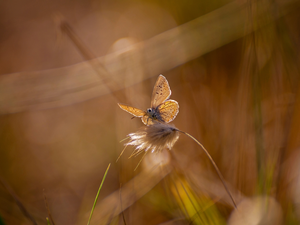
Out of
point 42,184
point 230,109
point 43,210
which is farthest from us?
point 42,184

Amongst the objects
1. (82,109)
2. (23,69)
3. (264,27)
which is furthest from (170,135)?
(23,69)

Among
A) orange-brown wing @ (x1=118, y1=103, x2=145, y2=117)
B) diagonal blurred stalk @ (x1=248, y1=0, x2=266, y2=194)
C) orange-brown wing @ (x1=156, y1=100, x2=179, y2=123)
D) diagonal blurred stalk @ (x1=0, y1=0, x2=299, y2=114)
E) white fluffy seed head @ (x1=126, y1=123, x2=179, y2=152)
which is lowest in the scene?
diagonal blurred stalk @ (x1=248, y1=0, x2=266, y2=194)

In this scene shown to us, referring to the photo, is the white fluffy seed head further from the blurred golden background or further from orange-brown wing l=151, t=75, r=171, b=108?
orange-brown wing l=151, t=75, r=171, b=108

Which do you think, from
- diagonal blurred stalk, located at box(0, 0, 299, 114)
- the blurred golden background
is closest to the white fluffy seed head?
the blurred golden background

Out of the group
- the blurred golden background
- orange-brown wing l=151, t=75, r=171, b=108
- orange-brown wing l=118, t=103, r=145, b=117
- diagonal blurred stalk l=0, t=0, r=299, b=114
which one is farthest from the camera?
diagonal blurred stalk l=0, t=0, r=299, b=114

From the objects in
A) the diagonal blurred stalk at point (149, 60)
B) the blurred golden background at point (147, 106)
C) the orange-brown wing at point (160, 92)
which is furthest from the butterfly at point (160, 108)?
the diagonal blurred stalk at point (149, 60)

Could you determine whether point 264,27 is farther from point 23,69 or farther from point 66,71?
point 23,69

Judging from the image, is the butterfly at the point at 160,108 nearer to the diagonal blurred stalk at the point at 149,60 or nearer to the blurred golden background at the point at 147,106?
the blurred golden background at the point at 147,106

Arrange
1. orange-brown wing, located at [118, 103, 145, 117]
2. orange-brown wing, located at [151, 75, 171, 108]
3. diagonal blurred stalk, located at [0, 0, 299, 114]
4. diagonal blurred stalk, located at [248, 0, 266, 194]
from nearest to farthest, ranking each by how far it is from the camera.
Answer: diagonal blurred stalk, located at [248, 0, 266, 194] < orange-brown wing, located at [118, 103, 145, 117] < orange-brown wing, located at [151, 75, 171, 108] < diagonal blurred stalk, located at [0, 0, 299, 114]
